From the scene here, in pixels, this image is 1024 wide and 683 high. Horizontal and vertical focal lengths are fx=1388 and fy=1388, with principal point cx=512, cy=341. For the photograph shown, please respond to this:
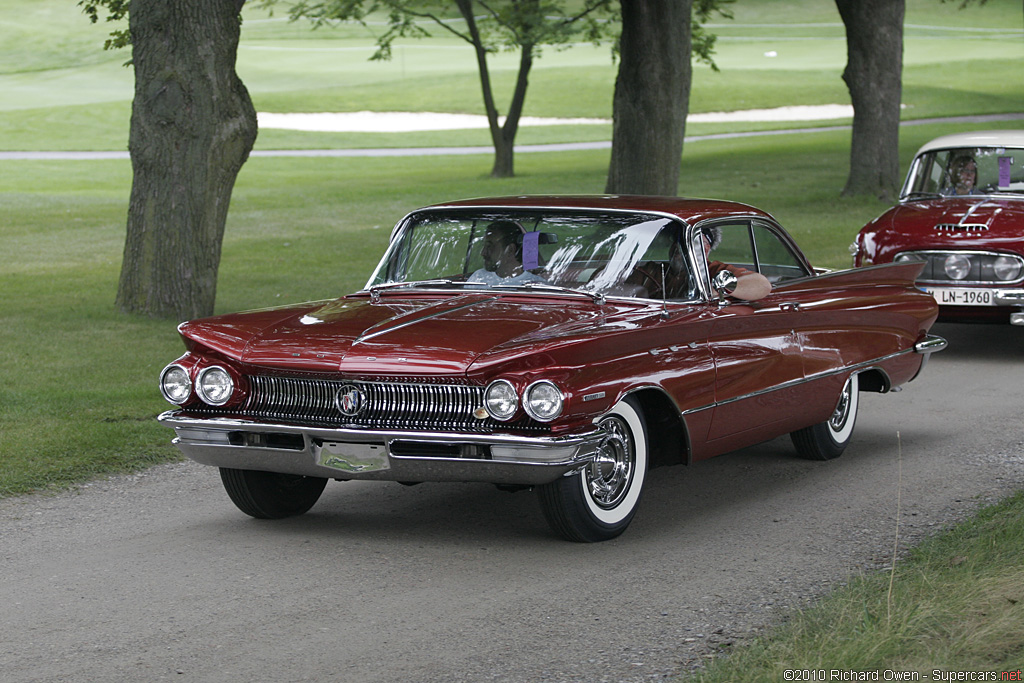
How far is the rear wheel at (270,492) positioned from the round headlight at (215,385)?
452mm

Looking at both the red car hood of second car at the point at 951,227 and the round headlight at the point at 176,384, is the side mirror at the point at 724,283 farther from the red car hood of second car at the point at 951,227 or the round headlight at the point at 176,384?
the red car hood of second car at the point at 951,227

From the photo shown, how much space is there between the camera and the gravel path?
15.5 ft

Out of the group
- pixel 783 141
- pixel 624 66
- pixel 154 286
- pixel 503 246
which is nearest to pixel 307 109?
pixel 783 141

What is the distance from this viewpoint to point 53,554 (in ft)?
20.3

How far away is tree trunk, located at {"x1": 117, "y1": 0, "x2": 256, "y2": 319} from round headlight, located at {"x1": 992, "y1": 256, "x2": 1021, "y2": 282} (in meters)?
6.74

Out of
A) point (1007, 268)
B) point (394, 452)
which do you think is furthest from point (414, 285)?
point (1007, 268)

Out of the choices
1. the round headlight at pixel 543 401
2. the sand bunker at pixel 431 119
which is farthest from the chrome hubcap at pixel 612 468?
the sand bunker at pixel 431 119

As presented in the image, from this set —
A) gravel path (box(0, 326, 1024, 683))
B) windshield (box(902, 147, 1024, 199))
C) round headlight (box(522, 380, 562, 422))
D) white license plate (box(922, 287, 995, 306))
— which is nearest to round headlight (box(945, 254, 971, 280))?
white license plate (box(922, 287, 995, 306))

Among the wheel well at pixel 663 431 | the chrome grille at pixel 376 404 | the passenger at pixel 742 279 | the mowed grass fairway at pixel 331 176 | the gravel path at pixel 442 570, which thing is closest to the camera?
the gravel path at pixel 442 570

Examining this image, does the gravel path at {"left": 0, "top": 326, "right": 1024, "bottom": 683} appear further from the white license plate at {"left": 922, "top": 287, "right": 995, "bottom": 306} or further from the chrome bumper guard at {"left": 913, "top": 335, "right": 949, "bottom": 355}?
the white license plate at {"left": 922, "top": 287, "right": 995, "bottom": 306}

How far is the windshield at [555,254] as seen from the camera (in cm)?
676

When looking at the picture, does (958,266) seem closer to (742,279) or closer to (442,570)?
(742,279)

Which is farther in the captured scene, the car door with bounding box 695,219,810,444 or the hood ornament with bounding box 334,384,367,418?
the car door with bounding box 695,219,810,444

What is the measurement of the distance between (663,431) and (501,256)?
127 cm
